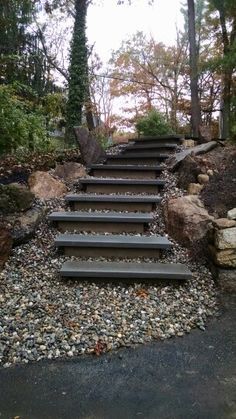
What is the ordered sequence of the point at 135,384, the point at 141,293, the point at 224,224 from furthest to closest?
the point at 224,224
the point at 141,293
the point at 135,384

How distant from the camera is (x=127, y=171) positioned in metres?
4.39

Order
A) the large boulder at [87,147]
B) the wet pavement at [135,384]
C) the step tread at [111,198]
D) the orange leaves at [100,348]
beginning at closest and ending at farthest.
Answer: the wet pavement at [135,384], the orange leaves at [100,348], the step tread at [111,198], the large boulder at [87,147]

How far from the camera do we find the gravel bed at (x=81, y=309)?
1965 mm

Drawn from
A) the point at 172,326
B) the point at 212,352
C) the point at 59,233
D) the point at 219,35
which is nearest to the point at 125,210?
the point at 59,233

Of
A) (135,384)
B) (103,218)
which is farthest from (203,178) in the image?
(135,384)

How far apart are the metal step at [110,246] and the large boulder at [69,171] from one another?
4.82 ft

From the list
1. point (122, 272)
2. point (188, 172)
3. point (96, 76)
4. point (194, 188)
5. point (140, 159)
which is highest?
point (96, 76)

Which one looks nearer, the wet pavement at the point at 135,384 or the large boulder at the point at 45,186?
the wet pavement at the point at 135,384

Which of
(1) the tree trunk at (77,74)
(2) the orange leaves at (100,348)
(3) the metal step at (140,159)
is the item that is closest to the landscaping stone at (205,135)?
(3) the metal step at (140,159)

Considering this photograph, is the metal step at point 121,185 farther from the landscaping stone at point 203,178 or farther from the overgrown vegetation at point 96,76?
the overgrown vegetation at point 96,76

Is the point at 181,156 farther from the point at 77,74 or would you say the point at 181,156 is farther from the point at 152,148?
the point at 77,74

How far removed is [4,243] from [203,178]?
220 cm

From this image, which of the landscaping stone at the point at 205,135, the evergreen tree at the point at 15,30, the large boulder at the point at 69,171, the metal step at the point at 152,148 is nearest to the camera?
the large boulder at the point at 69,171

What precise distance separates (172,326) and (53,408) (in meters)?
0.93
